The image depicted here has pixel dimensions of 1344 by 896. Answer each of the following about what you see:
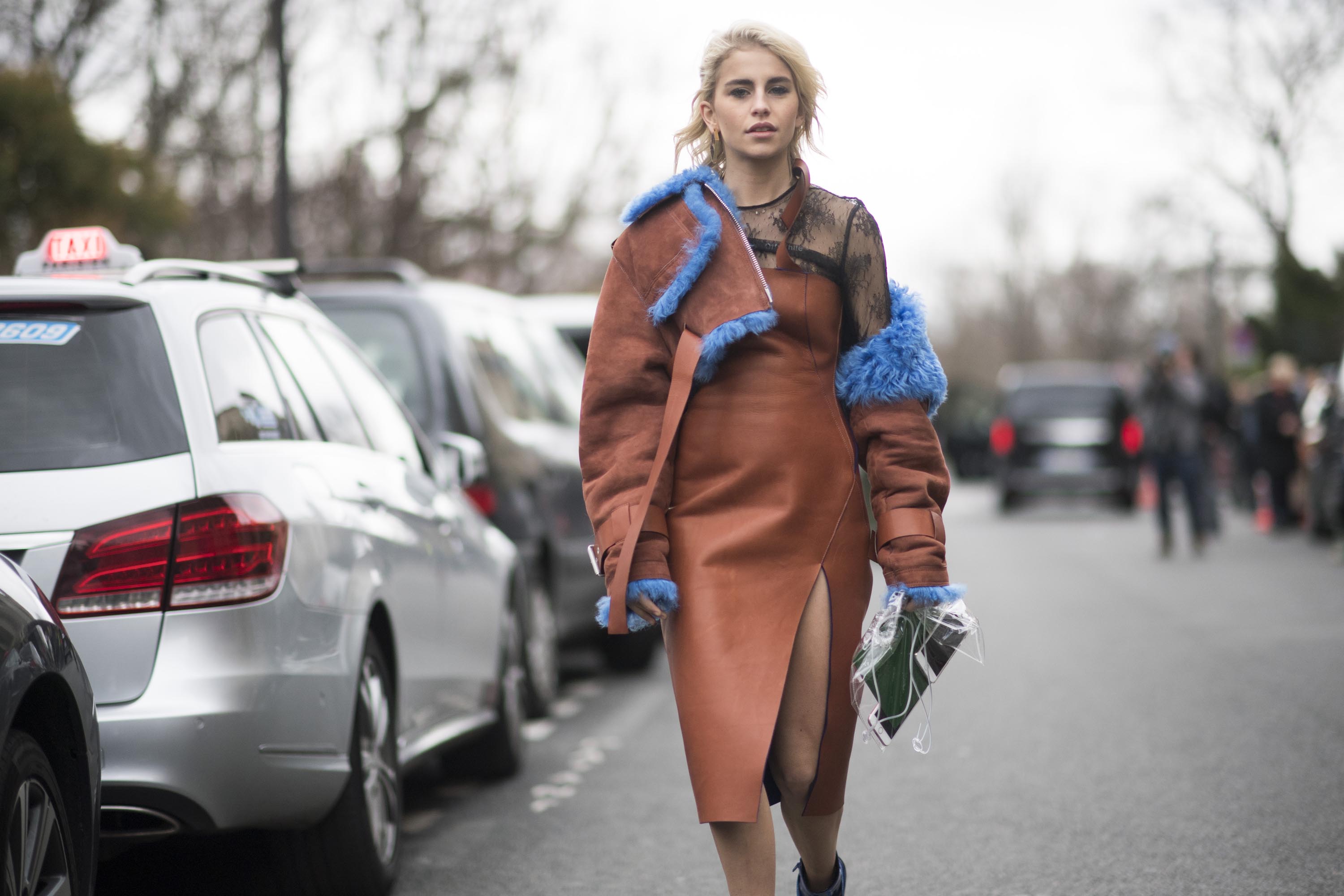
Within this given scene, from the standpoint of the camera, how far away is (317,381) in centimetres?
539

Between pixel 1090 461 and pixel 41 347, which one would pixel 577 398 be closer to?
pixel 41 347

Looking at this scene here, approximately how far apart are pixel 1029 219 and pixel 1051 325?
893cm

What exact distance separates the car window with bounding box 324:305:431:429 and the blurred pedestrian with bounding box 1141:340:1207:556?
1065cm

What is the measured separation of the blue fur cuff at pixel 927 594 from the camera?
11.3 ft

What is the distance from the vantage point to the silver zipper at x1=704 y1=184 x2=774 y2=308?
11.3 feet

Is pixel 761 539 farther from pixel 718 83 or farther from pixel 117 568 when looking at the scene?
pixel 117 568

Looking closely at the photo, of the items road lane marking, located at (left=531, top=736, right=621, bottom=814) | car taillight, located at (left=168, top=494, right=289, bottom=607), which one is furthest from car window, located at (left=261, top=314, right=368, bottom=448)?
road lane marking, located at (left=531, top=736, right=621, bottom=814)

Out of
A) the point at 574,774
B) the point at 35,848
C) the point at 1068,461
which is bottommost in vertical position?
the point at 1068,461

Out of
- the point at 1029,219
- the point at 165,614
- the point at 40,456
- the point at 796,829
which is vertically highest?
the point at 40,456

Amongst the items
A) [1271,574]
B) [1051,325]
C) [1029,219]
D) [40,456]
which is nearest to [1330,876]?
[40,456]

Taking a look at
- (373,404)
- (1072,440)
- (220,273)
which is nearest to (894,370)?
(220,273)

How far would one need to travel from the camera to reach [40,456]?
416 cm

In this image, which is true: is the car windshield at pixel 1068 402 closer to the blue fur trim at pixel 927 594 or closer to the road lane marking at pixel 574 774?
the road lane marking at pixel 574 774

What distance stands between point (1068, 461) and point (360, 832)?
21.0m
